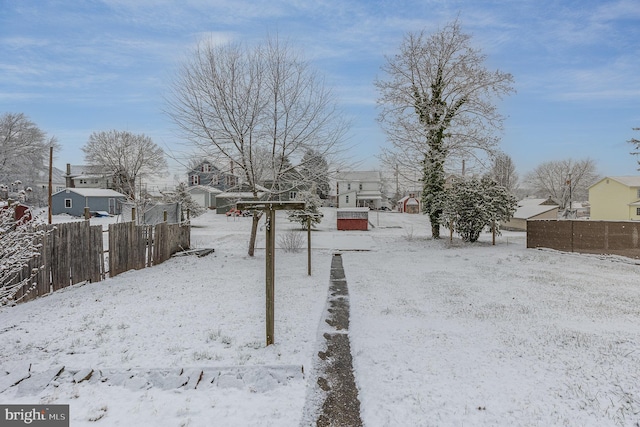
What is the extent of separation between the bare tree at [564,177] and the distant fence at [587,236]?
144 ft

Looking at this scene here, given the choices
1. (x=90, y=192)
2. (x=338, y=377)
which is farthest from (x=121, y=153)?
(x=338, y=377)

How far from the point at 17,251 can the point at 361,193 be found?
5165cm

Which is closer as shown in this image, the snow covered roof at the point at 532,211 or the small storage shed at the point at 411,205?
the snow covered roof at the point at 532,211

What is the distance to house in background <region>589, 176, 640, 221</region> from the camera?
102 feet

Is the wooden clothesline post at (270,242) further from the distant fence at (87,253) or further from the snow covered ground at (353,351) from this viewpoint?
the distant fence at (87,253)

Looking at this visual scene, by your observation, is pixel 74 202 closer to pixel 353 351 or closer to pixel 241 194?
pixel 241 194

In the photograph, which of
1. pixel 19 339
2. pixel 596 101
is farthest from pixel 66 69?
pixel 596 101

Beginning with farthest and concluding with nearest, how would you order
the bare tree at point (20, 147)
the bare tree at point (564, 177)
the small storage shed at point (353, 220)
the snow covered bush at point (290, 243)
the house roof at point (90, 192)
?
1. the bare tree at point (564, 177)
2. the house roof at point (90, 192)
3. the bare tree at point (20, 147)
4. the small storage shed at point (353, 220)
5. the snow covered bush at point (290, 243)

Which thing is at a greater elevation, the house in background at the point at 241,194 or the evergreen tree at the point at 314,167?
the evergreen tree at the point at 314,167

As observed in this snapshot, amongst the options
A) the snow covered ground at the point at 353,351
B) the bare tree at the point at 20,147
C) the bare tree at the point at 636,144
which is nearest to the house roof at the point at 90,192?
the bare tree at the point at 20,147

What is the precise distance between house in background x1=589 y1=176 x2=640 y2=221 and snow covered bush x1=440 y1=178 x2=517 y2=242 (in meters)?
22.3

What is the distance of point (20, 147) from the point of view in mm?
35781

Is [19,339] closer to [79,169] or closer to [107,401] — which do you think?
[107,401]

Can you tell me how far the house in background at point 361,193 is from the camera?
2057 inches
